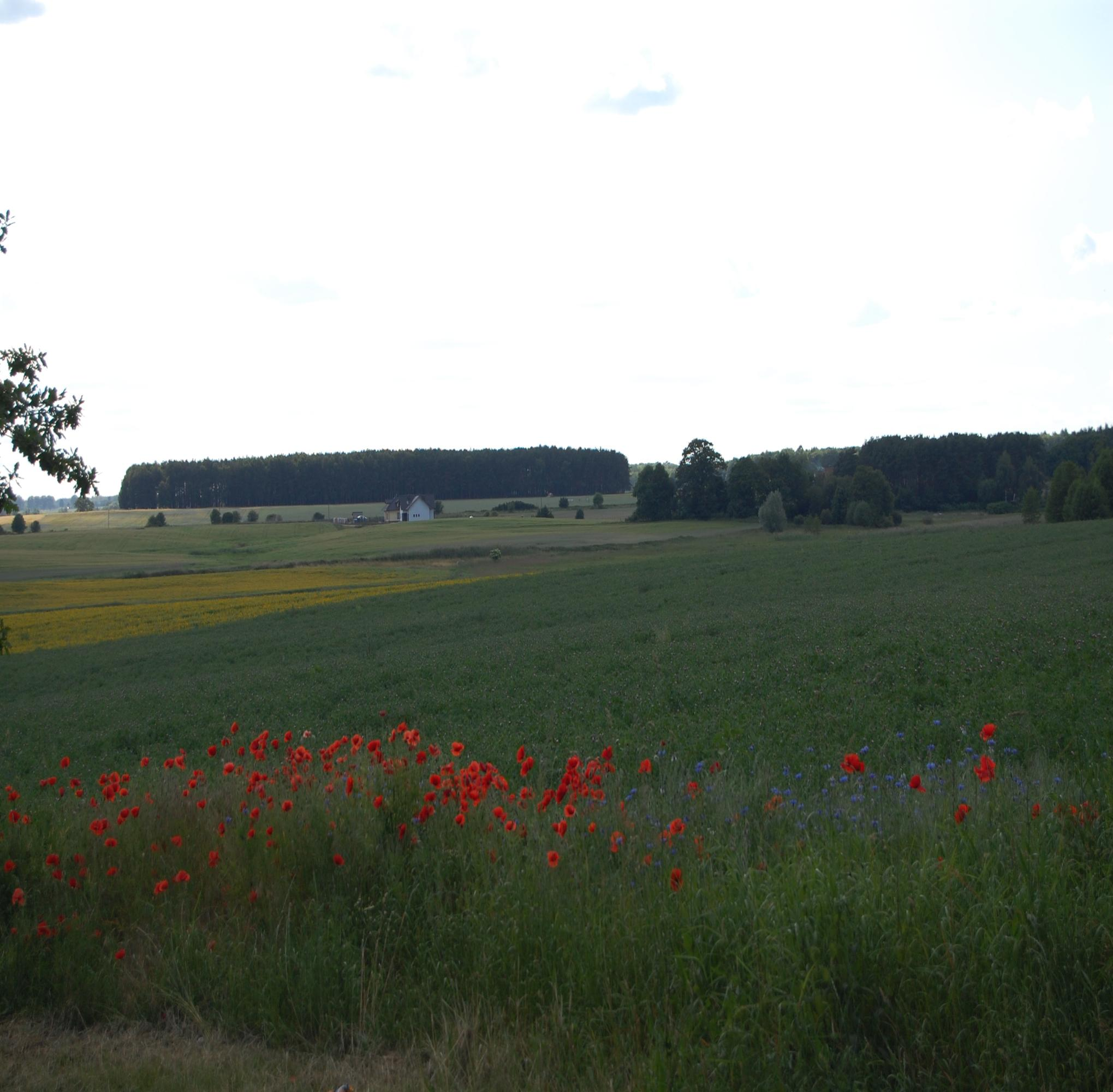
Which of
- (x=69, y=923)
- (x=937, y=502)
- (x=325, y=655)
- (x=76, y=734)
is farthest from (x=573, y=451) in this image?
(x=69, y=923)

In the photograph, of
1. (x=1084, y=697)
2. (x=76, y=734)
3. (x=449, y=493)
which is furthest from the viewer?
(x=449, y=493)

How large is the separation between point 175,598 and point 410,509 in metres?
68.8

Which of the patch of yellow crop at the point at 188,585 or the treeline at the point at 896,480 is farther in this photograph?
the treeline at the point at 896,480

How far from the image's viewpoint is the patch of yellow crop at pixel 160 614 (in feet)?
118

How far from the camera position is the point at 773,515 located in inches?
3103

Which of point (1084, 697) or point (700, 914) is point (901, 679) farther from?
point (700, 914)

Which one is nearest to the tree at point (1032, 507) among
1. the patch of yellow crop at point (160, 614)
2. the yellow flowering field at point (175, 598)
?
the patch of yellow crop at point (160, 614)

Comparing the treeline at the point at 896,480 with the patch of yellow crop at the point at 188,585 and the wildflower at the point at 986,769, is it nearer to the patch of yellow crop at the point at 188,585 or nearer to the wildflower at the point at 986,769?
the patch of yellow crop at the point at 188,585

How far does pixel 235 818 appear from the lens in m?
5.47

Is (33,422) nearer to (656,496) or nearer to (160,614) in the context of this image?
(160,614)

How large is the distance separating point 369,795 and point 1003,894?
127 inches

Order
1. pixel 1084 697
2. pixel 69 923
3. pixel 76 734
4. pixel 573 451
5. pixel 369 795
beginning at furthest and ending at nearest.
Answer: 1. pixel 573 451
2. pixel 76 734
3. pixel 1084 697
4. pixel 369 795
5. pixel 69 923

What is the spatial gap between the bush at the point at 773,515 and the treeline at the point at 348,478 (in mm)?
65619

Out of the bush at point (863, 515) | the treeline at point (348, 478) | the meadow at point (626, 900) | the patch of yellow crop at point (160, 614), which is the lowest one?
the patch of yellow crop at point (160, 614)
